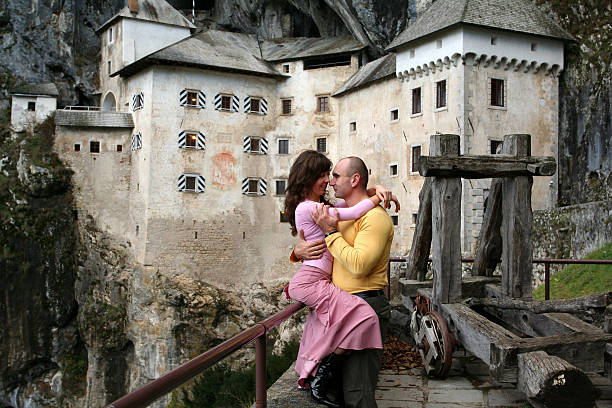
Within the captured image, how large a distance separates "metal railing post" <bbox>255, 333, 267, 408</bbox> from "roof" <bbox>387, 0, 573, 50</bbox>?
19.4 meters

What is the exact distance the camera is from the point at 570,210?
15.2m

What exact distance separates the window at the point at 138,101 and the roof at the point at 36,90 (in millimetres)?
4320

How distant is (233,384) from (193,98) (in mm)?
17148

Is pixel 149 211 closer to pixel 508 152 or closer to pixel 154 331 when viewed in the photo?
pixel 154 331

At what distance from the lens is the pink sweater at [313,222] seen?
368 cm

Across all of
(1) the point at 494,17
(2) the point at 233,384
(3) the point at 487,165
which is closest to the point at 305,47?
(1) the point at 494,17

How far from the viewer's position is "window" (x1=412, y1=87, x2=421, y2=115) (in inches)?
934

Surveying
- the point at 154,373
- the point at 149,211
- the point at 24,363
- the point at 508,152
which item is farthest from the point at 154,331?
the point at 508,152

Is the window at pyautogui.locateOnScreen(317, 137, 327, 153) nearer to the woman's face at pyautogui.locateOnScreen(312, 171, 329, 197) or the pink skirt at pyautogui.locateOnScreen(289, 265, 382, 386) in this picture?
the woman's face at pyautogui.locateOnScreen(312, 171, 329, 197)

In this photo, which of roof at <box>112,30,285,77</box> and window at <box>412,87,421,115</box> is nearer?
window at <box>412,87,421,115</box>

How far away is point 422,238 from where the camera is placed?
611 cm

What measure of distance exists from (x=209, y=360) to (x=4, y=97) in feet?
116

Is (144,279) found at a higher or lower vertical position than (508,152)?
lower

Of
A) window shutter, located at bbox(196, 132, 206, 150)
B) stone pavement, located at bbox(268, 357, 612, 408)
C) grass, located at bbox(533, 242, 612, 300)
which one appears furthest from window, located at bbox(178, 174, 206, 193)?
stone pavement, located at bbox(268, 357, 612, 408)
